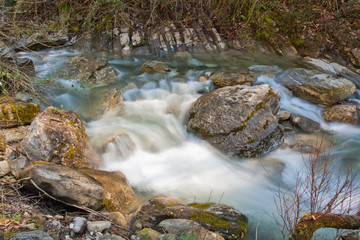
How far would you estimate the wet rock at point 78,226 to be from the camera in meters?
3.11

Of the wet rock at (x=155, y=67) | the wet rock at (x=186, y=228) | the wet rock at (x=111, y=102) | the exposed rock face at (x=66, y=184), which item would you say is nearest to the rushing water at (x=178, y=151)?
the wet rock at (x=111, y=102)

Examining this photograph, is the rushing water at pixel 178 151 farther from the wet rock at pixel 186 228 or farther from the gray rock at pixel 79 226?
the gray rock at pixel 79 226

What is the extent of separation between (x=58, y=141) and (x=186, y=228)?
2.50m

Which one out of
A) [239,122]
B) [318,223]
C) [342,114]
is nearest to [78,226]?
[318,223]

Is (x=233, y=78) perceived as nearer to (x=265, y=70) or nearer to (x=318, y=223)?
(x=265, y=70)

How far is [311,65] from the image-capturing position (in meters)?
9.21

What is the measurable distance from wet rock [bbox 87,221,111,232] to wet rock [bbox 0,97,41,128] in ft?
9.11

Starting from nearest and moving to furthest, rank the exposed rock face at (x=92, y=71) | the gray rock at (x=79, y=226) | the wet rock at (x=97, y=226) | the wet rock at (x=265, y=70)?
the gray rock at (x=79, y=226), the wet rock at (x=97, y=226), the exposed rock face at (x=92, y=71), the wet rock at (x=265, y=70)

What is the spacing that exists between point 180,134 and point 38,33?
6.37 metres

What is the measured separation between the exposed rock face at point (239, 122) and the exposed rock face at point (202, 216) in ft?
6.24

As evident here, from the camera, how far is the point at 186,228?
10.8 feet

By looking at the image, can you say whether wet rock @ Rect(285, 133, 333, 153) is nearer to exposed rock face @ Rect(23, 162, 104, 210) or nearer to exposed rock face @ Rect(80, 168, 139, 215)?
exposed rock face @ Rect(80, 168, 139, 215)

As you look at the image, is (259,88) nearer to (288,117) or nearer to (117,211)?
(288,117)

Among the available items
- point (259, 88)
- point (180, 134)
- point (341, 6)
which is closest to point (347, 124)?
point (259, 88)
